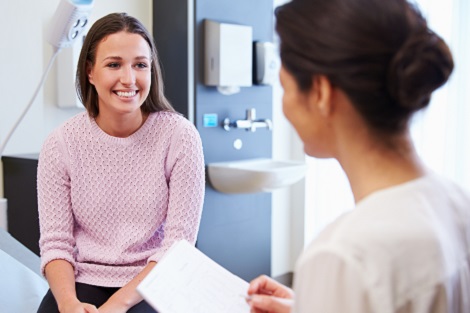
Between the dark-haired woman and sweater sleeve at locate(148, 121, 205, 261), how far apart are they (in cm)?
72

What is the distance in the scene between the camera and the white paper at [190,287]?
986 millimetres

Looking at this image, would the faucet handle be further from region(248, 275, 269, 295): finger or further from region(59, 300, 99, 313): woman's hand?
region(248, 275, 269, 295): finger

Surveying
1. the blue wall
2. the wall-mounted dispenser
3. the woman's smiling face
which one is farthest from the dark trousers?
the wall-mounted dispenser

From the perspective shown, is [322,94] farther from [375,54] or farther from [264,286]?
[264,286]

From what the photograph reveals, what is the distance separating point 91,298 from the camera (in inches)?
54.4

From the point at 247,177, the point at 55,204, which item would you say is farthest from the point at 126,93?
the point at 247,177

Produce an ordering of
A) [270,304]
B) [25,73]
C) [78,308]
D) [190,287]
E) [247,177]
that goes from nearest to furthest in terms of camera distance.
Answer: [270,304] < [190,287] < [78,308] < [25,73] < [247,177]

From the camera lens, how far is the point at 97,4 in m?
2.44

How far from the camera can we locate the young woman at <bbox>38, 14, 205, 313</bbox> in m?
1.40

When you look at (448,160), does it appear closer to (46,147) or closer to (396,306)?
(46,147)

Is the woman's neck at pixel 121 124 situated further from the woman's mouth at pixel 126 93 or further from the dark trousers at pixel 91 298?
the dark trousers at pixel 91 298

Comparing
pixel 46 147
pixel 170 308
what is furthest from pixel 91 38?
pixel 170 308

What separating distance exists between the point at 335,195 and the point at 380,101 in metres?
2.30

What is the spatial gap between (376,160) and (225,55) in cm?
192
